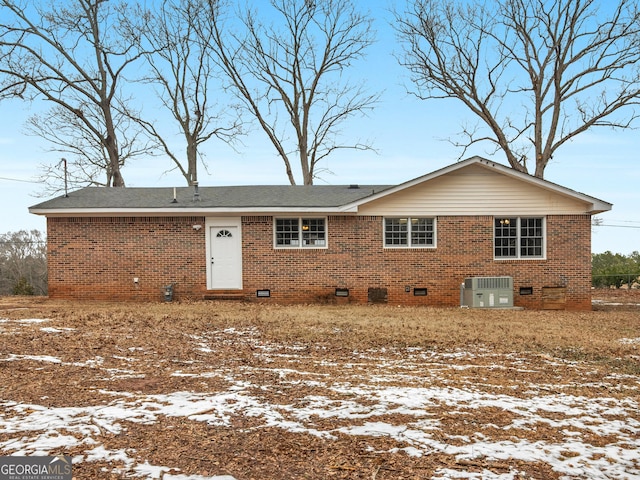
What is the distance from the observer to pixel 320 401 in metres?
5.14

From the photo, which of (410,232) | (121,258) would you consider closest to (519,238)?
(410,232)

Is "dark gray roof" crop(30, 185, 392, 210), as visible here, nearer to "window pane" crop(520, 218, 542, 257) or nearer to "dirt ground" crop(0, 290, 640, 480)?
"window pane" crop(520, 218, 542, 257)

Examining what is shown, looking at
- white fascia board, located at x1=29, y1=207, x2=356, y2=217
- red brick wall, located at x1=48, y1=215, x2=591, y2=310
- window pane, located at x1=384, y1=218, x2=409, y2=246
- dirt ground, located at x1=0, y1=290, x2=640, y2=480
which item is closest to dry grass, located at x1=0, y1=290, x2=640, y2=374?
dirt ground, located at x1=0, y1=290, x2=640, y2=480

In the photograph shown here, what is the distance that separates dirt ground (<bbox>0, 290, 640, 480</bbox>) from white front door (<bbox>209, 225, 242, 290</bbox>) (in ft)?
18.4

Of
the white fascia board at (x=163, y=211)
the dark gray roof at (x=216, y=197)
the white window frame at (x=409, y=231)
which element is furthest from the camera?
the white window frame at (x=409, y=231)

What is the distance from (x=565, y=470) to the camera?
→ 3.62m

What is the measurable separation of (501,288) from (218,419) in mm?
12100

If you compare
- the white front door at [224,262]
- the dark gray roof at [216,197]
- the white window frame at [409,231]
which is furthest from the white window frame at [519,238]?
the white front door at [224,262]

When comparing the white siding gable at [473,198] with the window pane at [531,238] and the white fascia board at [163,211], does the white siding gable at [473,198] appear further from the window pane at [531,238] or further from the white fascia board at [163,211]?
the white fascia board at [163,211]

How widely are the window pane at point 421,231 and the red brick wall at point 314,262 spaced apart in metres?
0.28

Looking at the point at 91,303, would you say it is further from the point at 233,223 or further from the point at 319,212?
the point at 319,212

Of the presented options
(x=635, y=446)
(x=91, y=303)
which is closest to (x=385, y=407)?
(x=635, y=446)

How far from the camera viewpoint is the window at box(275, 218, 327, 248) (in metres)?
15.7

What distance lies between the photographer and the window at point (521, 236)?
52.0ft
